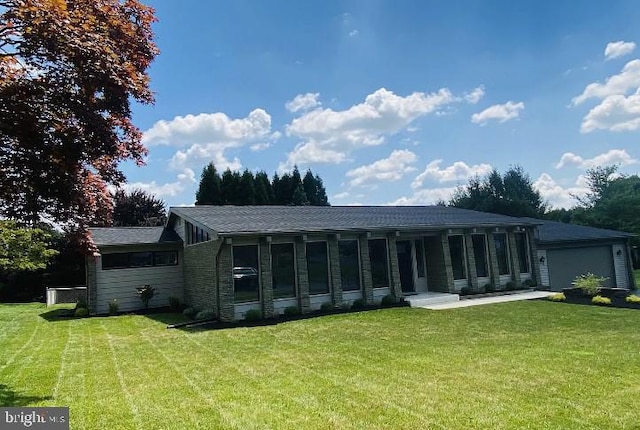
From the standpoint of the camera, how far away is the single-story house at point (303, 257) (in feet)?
49.1

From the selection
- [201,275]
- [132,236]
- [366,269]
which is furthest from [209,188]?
[366,269]

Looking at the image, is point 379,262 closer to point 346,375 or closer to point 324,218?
point 324,218

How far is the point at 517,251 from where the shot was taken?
20719 millimetres

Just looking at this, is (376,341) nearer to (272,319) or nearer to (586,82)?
(272,319)

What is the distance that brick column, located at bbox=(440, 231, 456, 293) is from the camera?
18.5m

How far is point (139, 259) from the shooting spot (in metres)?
19.2

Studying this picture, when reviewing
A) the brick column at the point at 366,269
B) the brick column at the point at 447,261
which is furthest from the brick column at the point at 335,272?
the brick column at the point at 447,261

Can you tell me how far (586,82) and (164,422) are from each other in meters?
17.3

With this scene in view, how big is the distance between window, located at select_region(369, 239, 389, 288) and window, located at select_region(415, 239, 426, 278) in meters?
2.58

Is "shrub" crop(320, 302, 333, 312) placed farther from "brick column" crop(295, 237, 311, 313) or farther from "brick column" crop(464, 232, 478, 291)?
"brick column" crop(464, 232, 478, 291)

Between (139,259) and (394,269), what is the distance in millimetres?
11414

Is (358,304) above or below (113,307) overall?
below

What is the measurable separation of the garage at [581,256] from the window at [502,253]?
2040 millimetres

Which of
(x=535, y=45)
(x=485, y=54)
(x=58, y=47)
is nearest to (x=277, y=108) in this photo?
(x=485, y=54)
